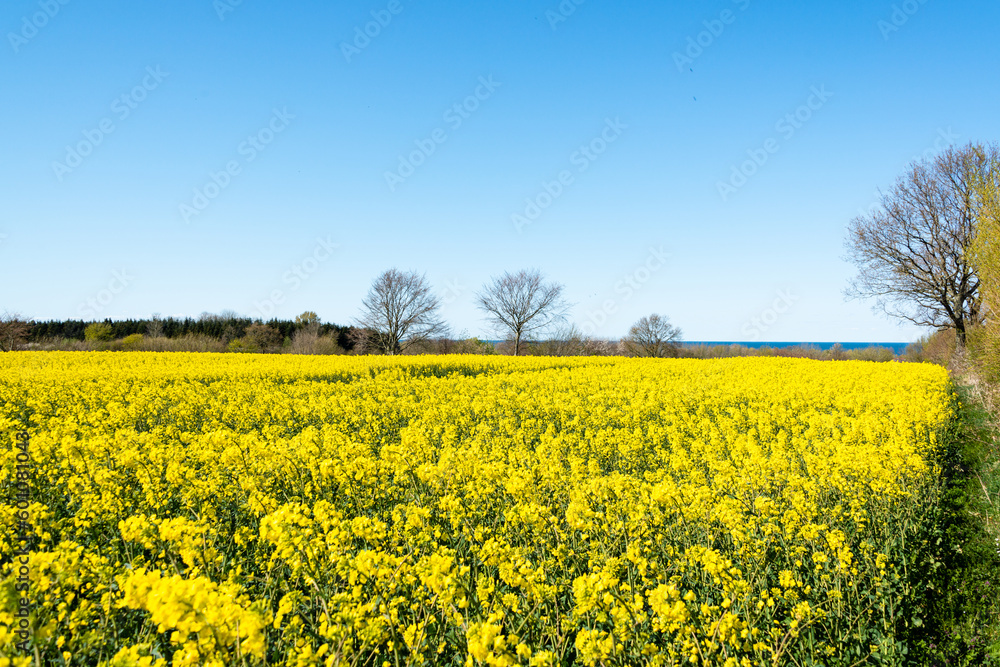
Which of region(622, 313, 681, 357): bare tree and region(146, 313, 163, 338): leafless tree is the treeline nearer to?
region(146, 313, 163, 338): leafless tree

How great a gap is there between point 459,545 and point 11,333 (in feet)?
151

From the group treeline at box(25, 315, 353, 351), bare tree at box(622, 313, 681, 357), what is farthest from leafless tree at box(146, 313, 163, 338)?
bare tree at box(622, 313, 681, 357)

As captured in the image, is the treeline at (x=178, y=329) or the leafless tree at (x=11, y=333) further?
the treeline at (x=178, y=329)

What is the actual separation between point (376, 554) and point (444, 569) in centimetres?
56

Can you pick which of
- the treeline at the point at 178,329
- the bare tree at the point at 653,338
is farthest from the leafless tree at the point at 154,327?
the bare tree at the point at 653,338

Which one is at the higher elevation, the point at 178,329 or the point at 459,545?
the point at 178,329

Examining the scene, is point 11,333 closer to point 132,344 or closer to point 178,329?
point 132,344

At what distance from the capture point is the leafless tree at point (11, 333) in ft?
112

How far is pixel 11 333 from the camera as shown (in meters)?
35.0

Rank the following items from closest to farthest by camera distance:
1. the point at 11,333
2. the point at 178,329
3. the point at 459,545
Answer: the point at 459,545 → the point at 11,333 → the point at 178,329

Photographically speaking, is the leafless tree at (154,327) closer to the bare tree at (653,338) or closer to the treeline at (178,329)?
the treeline at (178,329)

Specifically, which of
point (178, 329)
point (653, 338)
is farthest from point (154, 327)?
point (653, 338)

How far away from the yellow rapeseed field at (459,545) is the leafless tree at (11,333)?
121 ft

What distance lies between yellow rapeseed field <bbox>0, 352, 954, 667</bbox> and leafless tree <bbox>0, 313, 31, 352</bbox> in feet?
121
